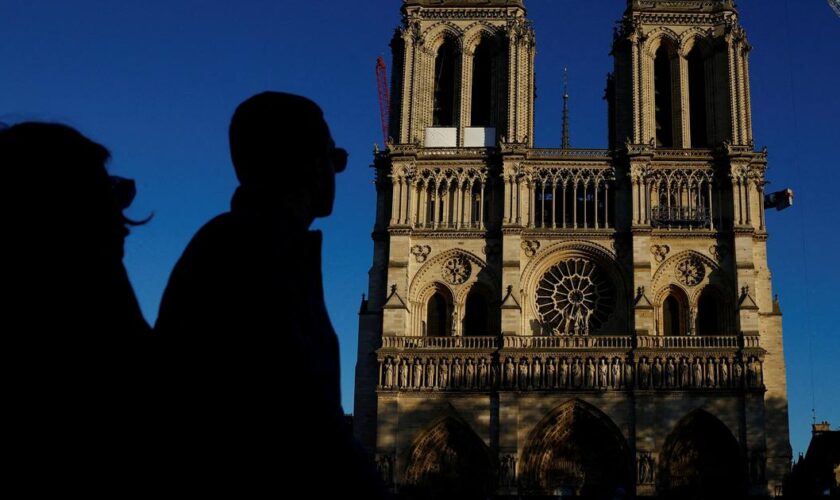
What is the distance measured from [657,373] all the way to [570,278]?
4.77m

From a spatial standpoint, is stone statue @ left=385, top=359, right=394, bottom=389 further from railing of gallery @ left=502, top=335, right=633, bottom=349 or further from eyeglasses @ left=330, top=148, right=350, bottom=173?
eyeglasses @ left=330, top=148, right=350, bottom=173

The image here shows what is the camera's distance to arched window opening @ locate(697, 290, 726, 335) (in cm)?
3425

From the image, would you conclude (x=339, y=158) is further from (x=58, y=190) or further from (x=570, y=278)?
(x=570, y=278)

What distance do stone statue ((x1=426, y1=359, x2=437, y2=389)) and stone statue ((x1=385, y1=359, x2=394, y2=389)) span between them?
1182 mm

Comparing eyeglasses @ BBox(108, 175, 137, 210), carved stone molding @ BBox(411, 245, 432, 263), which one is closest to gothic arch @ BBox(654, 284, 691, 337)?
carved stone molding @ BBox(411, 245, 432, 263)

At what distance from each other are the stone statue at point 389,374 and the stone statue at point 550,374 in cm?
516

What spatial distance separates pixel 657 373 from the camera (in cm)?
3272

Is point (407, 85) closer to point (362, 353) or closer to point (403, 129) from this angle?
point (403, 129)

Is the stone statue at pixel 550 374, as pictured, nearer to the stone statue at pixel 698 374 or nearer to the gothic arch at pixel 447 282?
the gothic arch at pixel 447 282

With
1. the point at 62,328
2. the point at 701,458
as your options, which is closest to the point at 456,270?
the point at 701,458

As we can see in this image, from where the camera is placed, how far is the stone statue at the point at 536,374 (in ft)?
108

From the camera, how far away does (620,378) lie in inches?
1293

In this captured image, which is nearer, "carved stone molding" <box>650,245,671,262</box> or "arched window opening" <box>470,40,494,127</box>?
"carved stone molding" <box>650,245,671,262</box>

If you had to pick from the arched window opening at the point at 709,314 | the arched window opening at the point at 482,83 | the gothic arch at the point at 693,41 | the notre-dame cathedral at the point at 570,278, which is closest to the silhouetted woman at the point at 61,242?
the notre-dame cathedral at the point at 570,278
